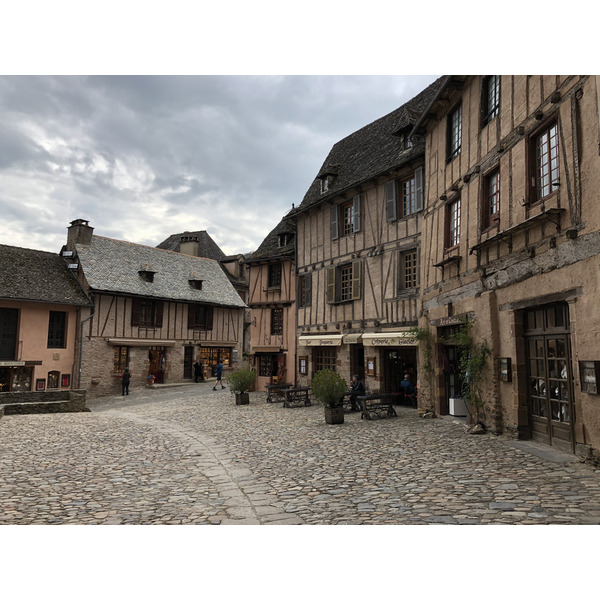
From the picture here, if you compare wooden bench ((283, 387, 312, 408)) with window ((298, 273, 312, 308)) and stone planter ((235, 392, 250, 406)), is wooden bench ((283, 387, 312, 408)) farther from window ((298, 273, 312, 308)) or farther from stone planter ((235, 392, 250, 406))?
window ((298, 273, 312, 308))

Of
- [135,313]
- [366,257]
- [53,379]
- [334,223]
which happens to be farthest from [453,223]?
[53,379]

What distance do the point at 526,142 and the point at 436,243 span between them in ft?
12.0

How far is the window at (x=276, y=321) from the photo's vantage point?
63.0 ft

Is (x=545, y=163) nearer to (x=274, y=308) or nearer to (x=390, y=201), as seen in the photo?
(x=390, y=201)

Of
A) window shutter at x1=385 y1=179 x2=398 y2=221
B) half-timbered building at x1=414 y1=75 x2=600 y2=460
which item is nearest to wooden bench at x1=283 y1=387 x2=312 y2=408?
half-timbered building at x1=414 y1=75 x2=600 y2=460

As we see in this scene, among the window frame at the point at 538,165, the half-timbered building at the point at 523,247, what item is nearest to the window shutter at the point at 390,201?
the half-timbered building at the point at 523,247

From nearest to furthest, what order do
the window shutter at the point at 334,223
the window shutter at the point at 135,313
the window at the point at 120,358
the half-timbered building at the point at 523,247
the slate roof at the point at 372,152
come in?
the half-timbered building at the point at 523,247
the slate roof at the point at 372,152
the window shutter at the point at 334,223
the window at the point at 120,358
the window shutter at the point at 135,313

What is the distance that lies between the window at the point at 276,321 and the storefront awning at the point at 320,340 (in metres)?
2.93

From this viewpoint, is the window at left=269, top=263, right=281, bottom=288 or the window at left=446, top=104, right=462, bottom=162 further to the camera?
the window at left=269, top=263, right=281, bottom=288

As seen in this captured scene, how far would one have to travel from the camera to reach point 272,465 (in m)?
6.39

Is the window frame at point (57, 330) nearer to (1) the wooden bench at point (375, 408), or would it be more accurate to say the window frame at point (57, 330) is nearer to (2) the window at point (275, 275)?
(2) the window at point (275, 275)

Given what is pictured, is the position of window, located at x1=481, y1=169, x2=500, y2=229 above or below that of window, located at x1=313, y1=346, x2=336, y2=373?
above

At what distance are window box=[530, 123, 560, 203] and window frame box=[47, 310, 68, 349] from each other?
19.2 metres

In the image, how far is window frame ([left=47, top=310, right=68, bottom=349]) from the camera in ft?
65.9
